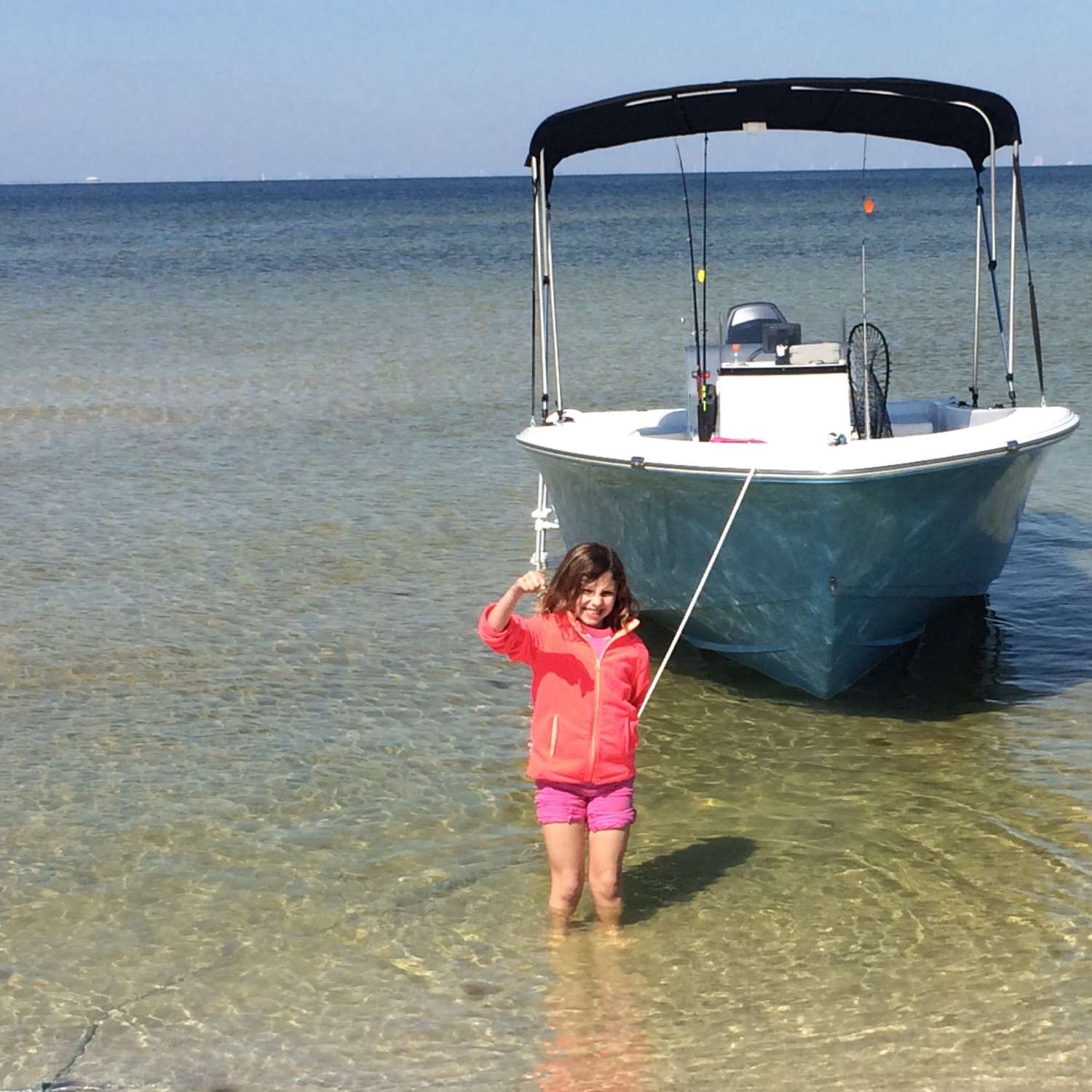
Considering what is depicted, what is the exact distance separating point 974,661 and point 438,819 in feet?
10.2

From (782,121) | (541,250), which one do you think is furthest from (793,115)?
(541,250)

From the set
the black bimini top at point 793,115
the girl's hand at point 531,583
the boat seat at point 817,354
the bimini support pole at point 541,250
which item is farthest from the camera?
the bimini support pole at point 541,250

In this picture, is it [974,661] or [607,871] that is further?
[974,661]

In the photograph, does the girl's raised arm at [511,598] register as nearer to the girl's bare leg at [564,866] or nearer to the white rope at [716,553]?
the girl's bare leg at [564,866]

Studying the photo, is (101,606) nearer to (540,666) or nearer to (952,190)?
(540,666)

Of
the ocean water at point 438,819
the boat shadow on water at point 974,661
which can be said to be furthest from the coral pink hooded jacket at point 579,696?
the boat shadow on water at point 974,661

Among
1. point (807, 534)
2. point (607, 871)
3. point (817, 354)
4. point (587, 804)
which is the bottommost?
point (607, 871)

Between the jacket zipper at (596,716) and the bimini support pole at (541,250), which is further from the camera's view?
the bimini support pole at (541,250)

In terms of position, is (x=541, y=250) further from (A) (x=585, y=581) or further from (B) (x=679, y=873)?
(A) (x=585, y=581)

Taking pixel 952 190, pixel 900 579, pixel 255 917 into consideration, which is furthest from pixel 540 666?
pixel 952 190

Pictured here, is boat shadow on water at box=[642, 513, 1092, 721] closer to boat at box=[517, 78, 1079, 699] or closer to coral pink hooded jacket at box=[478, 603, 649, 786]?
boat at box=[517, 78, 1079, 699]

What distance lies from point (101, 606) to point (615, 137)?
3.70m

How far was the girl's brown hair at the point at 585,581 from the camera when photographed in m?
4.69

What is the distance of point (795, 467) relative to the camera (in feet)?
21.1
